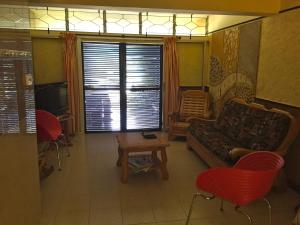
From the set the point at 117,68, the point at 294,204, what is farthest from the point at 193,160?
the point at 117,68

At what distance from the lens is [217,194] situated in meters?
2.02

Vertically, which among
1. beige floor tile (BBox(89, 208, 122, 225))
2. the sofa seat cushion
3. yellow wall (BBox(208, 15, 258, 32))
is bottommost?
beige floor tile (BBox(89, 208, 122, 225))

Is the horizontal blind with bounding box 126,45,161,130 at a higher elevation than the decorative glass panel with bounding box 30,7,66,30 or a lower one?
lower

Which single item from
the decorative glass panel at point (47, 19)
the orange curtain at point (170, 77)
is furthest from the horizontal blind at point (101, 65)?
the orange curtain at point (170, 77)

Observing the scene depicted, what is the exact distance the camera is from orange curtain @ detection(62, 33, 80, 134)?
16.4 ft

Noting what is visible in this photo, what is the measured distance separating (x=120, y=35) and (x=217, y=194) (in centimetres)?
395

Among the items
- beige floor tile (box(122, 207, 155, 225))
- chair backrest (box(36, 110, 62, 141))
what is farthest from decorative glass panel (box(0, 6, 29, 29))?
beige floor tile (box(122, 207, 155, 225))

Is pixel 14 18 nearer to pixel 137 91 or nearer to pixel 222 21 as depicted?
pixel 137 91

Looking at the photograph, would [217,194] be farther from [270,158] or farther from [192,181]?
[192,181]

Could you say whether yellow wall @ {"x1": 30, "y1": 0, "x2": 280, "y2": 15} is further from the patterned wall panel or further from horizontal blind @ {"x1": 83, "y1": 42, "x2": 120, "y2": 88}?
horizontal blind @ {"x1": 83, "y1": 42, "x2": 120, "y2": 88}

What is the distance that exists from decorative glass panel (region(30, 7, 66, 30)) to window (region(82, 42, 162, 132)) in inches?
23.1

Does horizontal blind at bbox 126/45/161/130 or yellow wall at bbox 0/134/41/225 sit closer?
yellow wall at bbox 0/134/41/225

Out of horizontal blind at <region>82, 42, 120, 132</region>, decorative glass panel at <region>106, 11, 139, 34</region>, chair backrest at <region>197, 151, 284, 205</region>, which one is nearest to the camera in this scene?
chair backrest at <region>197, 151, 284, 205</region>

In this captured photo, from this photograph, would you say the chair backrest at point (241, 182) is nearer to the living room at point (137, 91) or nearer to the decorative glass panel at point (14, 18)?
the living room at point (137, 91)
